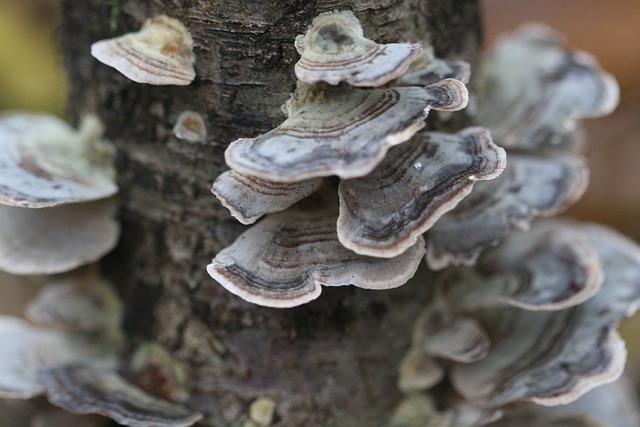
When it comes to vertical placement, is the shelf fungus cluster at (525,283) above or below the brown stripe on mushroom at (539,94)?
below

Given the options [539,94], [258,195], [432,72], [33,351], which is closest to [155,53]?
[258,195]

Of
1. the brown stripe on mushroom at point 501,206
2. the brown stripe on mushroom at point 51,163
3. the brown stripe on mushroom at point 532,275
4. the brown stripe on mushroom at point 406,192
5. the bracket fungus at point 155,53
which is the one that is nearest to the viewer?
the brown stripe on mushroom at point 406,192

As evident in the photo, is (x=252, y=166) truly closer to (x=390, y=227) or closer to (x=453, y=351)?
(x=390, y=227)

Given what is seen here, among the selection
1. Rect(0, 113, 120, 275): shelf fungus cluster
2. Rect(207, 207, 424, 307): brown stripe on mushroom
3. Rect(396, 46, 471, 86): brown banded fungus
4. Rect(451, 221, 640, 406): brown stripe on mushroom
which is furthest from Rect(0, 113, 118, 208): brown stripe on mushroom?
Rect(451, 221, 640, 406): brown stripe on mushroom

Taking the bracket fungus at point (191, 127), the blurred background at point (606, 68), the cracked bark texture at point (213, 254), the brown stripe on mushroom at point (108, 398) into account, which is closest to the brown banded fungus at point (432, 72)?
the cracked bark texture at point (213, 254)

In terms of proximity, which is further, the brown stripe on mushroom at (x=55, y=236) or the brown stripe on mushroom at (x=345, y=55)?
the brown stripe on mushroom at (x=55, y=236)

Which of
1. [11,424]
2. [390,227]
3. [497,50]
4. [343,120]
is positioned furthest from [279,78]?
[11,424]

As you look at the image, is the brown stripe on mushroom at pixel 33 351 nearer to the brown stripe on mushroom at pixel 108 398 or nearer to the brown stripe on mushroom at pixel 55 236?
the brown stripe on mushroom at pixel 108 398
